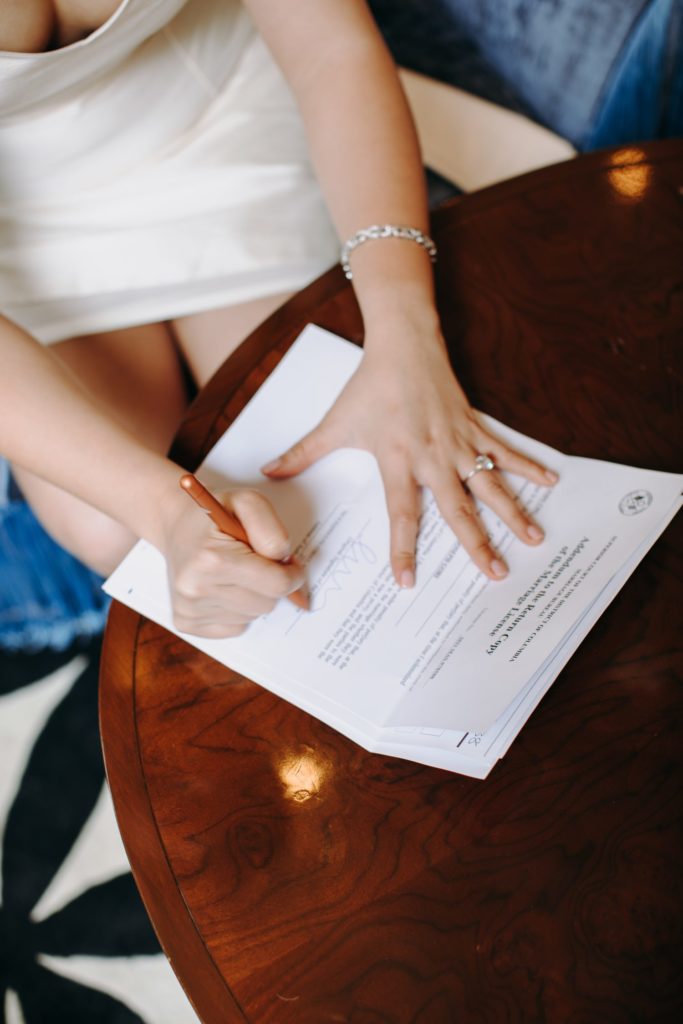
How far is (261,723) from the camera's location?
543 millimetres

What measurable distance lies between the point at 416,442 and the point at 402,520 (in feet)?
0.24

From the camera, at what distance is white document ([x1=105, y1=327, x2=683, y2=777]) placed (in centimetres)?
52

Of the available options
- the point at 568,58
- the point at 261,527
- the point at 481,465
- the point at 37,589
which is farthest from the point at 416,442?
the point at 568,58

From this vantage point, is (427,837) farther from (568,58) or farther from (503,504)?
(568,58)

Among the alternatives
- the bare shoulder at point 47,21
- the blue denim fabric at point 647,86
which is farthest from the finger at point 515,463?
the blue denim fabric at point 647,86

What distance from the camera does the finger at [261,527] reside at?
546 mm

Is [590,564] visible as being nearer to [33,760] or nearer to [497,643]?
[497,643]

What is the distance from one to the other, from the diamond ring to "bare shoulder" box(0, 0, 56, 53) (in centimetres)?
51

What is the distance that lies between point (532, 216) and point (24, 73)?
0.45 metres

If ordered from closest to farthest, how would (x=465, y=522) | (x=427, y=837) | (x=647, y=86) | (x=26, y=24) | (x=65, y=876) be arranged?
(x=427, y=837) → (x=465, y=522) → (x=26, y=24) → (x=65, y=876) → (x=647, y=86)

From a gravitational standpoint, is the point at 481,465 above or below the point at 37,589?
above

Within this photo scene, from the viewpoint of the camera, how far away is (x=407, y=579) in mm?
571

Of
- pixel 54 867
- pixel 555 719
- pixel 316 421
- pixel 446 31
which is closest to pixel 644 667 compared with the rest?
pixel 555 719

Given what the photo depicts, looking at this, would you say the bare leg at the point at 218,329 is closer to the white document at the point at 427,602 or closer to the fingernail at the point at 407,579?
the white document at the point at 427,602
